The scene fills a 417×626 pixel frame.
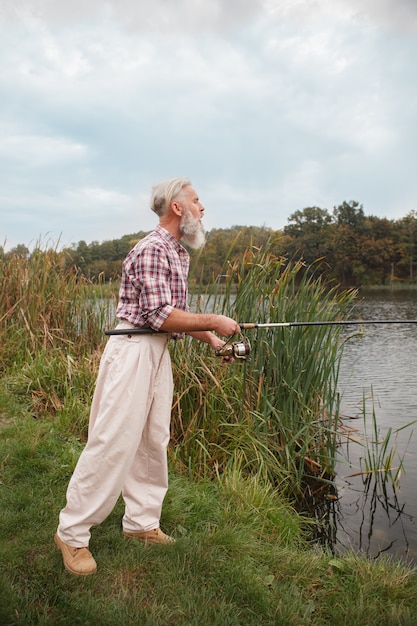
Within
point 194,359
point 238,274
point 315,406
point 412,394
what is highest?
point 238,274

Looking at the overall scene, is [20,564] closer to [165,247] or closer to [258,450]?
[165,247]

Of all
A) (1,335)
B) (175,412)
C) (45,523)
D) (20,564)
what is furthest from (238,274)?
(1,335)

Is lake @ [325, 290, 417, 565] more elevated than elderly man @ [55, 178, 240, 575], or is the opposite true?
elderly man @ [55, 178, 240, 575]

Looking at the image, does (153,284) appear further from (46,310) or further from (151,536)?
(46,310)

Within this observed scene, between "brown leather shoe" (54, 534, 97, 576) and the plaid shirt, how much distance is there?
42.1 inches

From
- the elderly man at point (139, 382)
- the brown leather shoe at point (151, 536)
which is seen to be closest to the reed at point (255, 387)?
the brown leather shoe at point (151, 536)

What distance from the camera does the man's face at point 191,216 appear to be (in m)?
2.78

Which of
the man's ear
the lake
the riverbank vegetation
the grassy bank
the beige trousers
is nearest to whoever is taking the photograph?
the grassy bank

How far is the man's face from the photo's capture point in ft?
9.13

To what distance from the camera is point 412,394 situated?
8.98 meters

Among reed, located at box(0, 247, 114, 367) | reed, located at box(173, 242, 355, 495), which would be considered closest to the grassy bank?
reed, located at box(173, 242, 355, 495)

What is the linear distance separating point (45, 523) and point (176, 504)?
0.76 m

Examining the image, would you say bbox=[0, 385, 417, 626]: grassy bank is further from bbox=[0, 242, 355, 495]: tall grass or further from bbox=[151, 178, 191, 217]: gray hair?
bbox=[151, 178, 191, 217]: gray hair

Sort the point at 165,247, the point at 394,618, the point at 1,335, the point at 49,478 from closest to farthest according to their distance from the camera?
the point at 394,618
the point at 165,247
the point at 49,478
the point at 1,335
